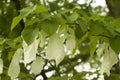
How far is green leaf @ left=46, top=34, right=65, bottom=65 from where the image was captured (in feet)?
4.73

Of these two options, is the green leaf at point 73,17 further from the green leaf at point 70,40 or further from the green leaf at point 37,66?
the green leaf at point 37,66

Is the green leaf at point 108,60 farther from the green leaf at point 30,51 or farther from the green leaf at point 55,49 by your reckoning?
the green leaf at point 30,51

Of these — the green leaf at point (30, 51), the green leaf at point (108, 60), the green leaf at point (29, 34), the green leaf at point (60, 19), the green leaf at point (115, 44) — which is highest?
the green leaf at point (60, 19)

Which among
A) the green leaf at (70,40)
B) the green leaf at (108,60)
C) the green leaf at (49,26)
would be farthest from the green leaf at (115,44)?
the green leaf at (49,26)

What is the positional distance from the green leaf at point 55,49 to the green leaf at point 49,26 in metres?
0.06

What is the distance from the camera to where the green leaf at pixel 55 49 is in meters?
1.44

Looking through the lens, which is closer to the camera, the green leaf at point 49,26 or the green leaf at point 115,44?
the green leaf at point 49,26

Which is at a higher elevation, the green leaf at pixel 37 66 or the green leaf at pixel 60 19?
the green leaf at pixel 60 19

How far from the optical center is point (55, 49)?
1.45 metres

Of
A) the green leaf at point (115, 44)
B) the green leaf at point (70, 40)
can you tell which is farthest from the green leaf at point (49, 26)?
the green leaf at point (115, 44)

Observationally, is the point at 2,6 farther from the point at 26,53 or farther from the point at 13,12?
the point at 26,53

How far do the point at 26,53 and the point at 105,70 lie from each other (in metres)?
0.41

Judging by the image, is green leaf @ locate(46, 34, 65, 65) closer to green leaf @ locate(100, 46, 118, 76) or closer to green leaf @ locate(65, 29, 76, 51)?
green leaf @ locate(65, 29, 76, 51)

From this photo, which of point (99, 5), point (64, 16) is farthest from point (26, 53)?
point (99, 5)
